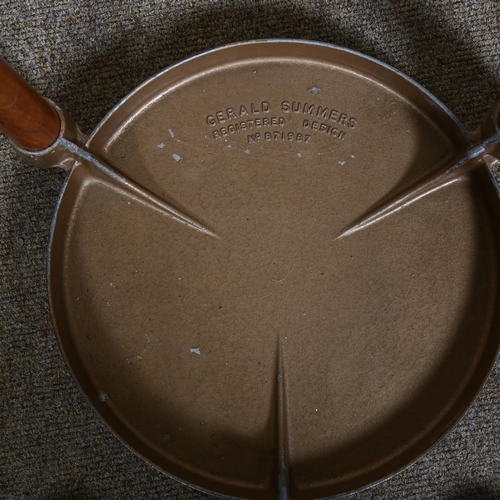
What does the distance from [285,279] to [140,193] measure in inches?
8.7

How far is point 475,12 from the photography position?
0.77 m

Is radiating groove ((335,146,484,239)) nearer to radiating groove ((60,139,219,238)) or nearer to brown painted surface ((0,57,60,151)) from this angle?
radiating groove ((60,139,219,238))

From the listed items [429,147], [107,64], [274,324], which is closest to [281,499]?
[274,324]

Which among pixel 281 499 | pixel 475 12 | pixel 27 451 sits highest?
pixel 475 12

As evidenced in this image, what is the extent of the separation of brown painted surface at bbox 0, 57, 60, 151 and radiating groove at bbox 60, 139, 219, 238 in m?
0.05

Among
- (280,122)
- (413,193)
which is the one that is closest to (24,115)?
(280,122)

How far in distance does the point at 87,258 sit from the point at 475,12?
67 centimetres

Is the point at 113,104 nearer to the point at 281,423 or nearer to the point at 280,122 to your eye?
the point at 280,122

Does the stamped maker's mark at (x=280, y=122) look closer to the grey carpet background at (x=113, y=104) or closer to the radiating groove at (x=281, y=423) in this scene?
the grey carpet background at (x=113, y=104)

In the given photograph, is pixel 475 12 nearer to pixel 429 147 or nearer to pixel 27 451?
pixel 429 147

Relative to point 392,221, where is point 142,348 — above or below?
below

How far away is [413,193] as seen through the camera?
659 millimetres

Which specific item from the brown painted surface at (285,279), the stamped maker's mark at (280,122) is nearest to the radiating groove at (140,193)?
the brown painted surface at (285,279)

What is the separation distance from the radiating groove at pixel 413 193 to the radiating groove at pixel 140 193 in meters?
0.19
